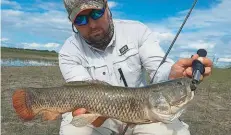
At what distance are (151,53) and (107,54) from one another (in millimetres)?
718

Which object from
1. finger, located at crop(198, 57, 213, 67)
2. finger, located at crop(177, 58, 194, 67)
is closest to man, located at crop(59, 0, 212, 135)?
finger, located at crop(177, 58, 194, 67)

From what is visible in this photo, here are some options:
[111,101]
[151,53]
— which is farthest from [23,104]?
[151,53]

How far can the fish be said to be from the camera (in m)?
4.09

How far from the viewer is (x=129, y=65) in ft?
18.4

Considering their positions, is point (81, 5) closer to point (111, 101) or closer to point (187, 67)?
point (111, 101)

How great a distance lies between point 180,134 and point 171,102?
1.12 meters

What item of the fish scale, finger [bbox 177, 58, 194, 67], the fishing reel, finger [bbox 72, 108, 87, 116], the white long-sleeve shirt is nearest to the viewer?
the fishing reel

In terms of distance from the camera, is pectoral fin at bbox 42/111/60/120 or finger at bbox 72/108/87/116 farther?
pectoral fin at bbox 42/111/60/120

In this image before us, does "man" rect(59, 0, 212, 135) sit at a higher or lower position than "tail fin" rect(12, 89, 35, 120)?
higher

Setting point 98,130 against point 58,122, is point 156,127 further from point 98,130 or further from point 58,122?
point 58,122

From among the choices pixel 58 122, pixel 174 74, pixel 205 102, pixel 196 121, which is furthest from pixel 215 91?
pixel 174 74

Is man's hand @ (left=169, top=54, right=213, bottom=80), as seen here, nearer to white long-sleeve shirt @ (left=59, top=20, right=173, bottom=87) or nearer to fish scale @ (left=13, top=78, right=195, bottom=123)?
fish scale @ (left=13, top=78, right=195, bottom=123)

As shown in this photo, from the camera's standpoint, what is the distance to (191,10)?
16.4 feet

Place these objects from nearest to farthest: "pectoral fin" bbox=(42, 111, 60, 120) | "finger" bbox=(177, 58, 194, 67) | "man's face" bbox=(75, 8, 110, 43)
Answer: "finger" bbox=(177, 58, 194, 67) < "pectoral fin" bbox=(42, 111, 60, 120) < "man's face" bbox=(75, 8, 110, 43)
